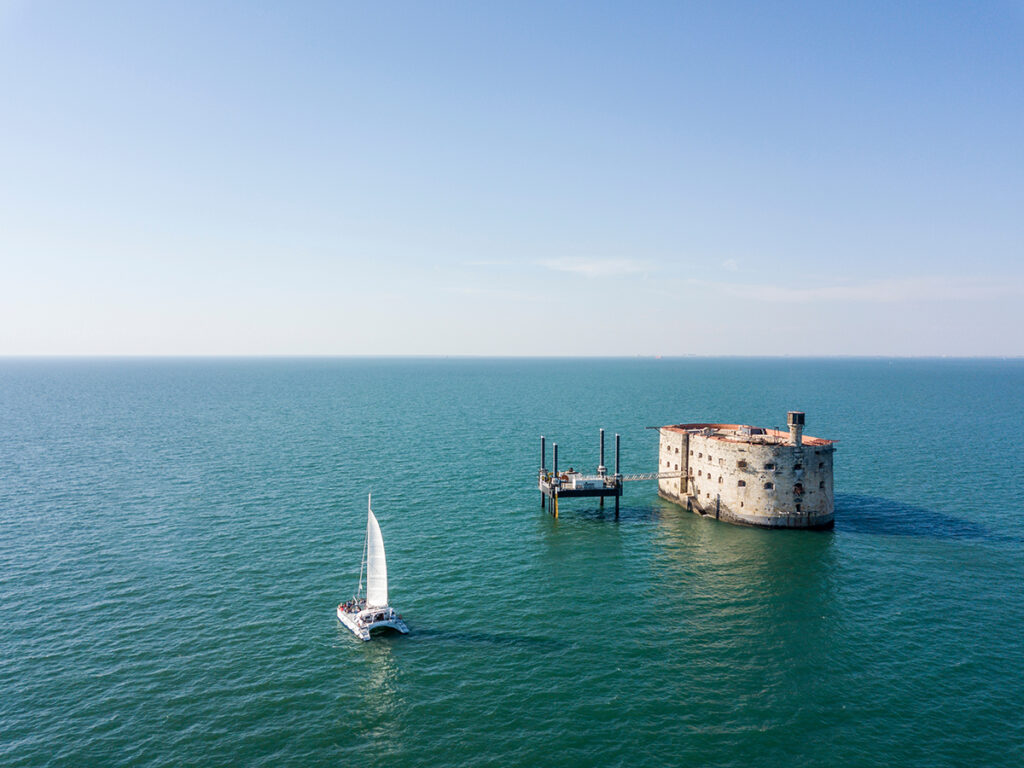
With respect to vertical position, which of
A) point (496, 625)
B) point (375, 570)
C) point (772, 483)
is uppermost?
point (772, 483)

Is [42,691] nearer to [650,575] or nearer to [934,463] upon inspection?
[650,575]

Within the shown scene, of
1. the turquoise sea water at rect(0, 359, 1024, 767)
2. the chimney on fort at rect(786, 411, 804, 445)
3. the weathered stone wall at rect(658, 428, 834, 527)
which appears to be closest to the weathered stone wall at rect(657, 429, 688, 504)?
the turquoise sea water at rect(0, 359, 1024, 767)

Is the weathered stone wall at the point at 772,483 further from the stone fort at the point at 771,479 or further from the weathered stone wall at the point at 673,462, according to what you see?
the weathered stone wall at the point at 673,462

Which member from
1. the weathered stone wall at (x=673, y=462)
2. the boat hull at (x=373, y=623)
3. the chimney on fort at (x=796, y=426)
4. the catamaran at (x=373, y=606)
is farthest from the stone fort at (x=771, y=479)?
the boat hull at (x=373, y=623)

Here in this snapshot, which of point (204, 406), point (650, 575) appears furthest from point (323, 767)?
point (204, 406)

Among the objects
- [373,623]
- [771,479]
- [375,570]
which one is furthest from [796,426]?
[373,623]

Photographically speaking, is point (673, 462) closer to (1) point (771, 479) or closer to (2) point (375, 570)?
(1) point (771, 479)
